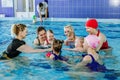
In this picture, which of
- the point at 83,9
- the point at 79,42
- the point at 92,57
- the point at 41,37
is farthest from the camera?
the point at 83,9

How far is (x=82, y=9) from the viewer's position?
1546 cm

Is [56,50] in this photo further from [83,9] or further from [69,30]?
[83,9]

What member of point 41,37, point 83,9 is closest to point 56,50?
point 41,37

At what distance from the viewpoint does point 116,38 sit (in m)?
9.40

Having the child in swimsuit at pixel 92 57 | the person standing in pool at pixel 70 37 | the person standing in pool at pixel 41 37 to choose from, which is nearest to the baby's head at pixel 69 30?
the person standing in pool at pixel 70 37

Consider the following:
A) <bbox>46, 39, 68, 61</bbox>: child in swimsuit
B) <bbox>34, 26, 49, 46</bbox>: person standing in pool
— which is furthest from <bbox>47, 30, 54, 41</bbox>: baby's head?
<bbox>46, 39, 68, 61</bbox>: child in swimsuit

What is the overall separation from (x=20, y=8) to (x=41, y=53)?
1111 centimetres

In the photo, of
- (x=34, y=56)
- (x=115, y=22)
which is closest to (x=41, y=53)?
(x=34, y=56)

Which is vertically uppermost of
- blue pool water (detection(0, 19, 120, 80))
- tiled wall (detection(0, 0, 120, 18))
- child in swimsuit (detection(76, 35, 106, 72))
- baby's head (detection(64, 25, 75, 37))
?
tiled wall (detection(0, 0, 120, 18))

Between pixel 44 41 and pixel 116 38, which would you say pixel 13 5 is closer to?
pixel 116 38

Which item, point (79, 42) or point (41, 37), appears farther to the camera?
point (41, 37)

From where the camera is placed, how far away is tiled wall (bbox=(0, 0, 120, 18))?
15.0 meters

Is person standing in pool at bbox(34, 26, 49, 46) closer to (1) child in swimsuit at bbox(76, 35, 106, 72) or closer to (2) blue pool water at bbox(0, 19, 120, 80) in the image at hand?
(2) blue pool water at bbox(0, 19, 120, 80)

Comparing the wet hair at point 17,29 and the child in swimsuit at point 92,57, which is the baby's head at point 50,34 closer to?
the wet hair at point 17,29
